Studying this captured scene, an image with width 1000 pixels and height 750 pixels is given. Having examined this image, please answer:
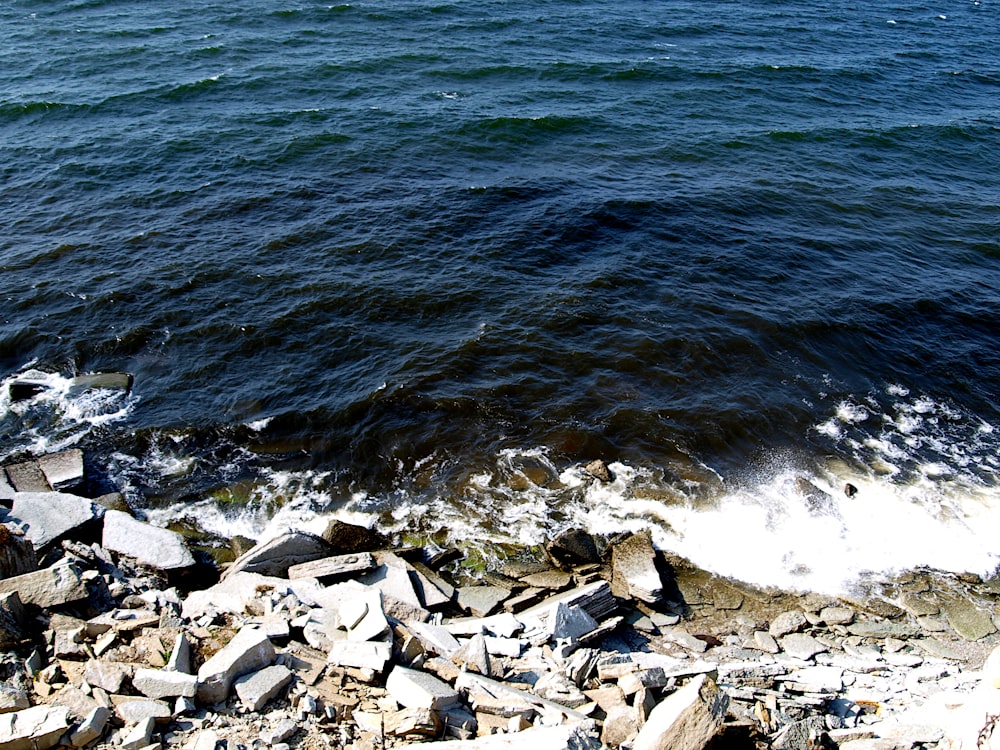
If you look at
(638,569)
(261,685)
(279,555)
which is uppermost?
(261,685)

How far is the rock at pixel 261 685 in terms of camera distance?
10484mm

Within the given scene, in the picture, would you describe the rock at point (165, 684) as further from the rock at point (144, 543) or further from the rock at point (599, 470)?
the rock at point (599, 470)

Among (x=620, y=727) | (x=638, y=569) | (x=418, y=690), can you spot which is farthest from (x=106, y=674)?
(x=638, y=569)

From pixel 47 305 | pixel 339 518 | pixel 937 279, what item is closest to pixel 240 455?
pixel 339 518

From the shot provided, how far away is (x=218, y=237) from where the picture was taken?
2820cm

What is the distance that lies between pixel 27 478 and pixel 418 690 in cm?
1270

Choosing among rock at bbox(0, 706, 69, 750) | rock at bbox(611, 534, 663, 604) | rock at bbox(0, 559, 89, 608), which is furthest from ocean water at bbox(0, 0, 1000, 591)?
rock at bbox(0, 706, 69, 750)

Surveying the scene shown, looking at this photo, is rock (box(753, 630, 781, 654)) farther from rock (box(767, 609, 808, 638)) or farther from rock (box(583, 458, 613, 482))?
rock (box(583, 458, 613, 482))

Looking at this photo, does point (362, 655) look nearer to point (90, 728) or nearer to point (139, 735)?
point (139, 735)

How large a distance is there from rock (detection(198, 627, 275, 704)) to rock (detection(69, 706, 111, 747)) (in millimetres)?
1250

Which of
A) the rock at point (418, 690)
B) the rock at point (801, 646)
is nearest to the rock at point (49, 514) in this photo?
the rock at point (418, 690)

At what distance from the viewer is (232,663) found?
418 inches

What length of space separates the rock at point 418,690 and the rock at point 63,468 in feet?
36.8

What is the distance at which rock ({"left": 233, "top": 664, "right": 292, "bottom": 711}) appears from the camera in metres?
10.5
